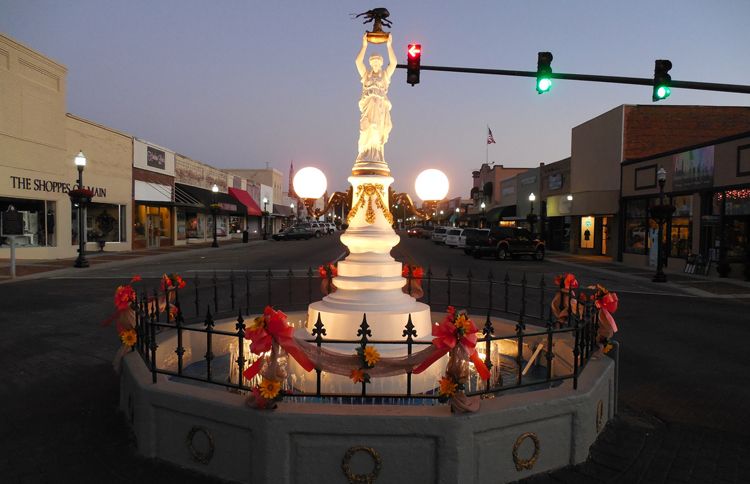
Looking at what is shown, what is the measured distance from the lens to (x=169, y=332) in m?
7.13

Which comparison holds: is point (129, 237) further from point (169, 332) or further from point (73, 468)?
point (73, 468)

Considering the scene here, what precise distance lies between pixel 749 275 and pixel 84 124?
34896 millimetres

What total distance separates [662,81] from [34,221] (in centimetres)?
2839

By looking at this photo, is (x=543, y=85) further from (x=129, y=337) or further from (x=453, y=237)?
(x=453, y=237)

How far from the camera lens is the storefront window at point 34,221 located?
24469mm

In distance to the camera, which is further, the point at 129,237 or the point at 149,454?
the point at 129,237

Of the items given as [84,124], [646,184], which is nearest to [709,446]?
[646,184]

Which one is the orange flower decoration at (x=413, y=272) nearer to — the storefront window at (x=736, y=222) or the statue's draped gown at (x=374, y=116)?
the statue's draped gown at (x=374, y=116)

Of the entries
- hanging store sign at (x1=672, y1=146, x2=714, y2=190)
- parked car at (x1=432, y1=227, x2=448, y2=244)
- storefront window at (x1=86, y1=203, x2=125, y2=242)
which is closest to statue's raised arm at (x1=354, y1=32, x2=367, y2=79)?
hanging store sign at (x1=672, y1=146, x2=714, y2=190)

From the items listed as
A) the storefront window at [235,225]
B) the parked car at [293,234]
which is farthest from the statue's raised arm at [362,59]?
the storefront window at [235,225]

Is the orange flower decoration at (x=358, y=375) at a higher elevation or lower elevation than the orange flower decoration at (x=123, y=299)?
lower

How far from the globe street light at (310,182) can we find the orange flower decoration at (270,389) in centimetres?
335

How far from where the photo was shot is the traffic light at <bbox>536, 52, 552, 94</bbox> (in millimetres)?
13141

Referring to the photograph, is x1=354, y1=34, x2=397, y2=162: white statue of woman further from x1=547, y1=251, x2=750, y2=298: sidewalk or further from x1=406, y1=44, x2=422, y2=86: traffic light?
x1=547, y1=251, x2=750, y2=298: sidewalk
